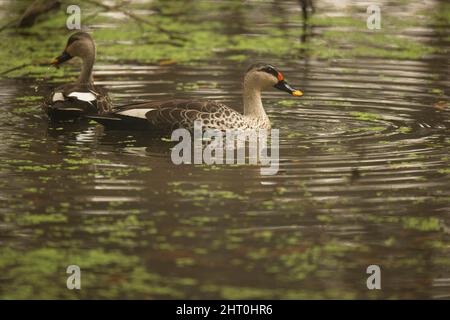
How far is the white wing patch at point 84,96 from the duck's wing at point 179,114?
0.71 metres

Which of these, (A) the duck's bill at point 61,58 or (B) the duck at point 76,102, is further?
(A) the duck's bill at point 61,58

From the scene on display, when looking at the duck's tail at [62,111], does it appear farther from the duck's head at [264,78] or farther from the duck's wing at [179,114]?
the duck's head at [264,78]

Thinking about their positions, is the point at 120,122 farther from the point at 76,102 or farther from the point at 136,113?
the point at 76,102

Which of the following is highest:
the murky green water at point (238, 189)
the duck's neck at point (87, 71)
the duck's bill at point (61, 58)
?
the duck's bill at point (61, 58)

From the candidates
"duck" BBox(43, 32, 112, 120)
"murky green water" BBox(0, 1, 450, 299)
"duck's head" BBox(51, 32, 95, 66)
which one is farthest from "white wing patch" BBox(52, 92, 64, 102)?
"duck's head" BBox(51, 32, 95, 66)

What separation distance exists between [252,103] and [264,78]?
0.31m

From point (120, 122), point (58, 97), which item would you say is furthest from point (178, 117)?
point (58, 97)

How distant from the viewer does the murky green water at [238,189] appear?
24.8 feet

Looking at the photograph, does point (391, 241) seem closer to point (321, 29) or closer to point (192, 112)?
point (192, 112)

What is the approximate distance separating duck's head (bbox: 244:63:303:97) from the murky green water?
0.40 m

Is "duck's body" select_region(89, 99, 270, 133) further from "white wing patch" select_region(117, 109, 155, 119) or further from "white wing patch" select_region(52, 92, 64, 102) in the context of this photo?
"white wing patch" select_region(52, 92, 64, 102)

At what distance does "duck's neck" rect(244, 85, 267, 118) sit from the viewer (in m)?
12.2

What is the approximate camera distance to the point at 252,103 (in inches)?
483

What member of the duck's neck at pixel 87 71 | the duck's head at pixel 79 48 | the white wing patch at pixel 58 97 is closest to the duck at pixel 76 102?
the white wing patch at pixel 58 97
